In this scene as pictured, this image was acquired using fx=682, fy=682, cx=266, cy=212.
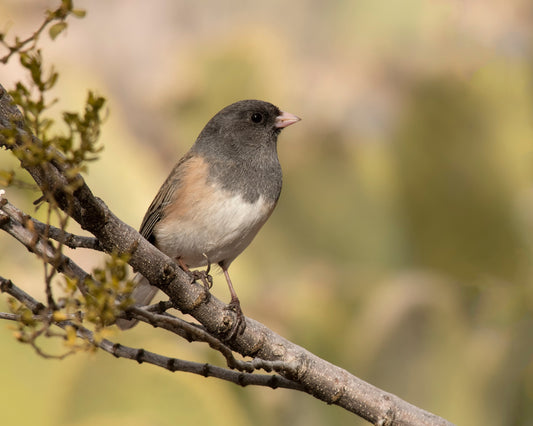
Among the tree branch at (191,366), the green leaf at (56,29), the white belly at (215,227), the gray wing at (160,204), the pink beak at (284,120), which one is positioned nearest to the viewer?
the green leaf at (56,29)

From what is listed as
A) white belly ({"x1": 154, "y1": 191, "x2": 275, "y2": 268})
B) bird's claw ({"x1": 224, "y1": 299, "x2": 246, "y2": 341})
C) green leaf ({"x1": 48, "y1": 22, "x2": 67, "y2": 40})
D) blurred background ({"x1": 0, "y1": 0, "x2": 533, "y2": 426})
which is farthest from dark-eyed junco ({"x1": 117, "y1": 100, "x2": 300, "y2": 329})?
green leaf ({"x1": 48, "y1": 22, "x2": 67, "y2": 40})

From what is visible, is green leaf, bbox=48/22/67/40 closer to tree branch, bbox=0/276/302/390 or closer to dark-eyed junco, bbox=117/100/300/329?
tree branch, bbox=0/276/302/390

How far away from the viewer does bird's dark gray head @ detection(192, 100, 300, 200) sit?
69.6 inches

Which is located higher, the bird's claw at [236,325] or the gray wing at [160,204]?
the gray wing at [160,204]

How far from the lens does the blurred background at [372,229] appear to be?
184cm

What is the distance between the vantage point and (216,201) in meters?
1.71

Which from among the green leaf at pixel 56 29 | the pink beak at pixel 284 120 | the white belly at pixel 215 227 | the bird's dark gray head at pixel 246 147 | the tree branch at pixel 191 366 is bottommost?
the tree branch at pixel 191 366

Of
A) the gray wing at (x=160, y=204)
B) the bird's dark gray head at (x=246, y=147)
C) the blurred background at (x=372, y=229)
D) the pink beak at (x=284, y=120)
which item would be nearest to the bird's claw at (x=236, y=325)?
the blurred background at (x=372, y=229)

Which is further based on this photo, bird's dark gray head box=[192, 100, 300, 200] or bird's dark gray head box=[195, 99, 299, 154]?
bird's dark gray head box=[195, 99, 299, 154]

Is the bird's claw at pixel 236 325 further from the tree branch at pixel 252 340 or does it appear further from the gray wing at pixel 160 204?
the gray wing at pixel 160 204

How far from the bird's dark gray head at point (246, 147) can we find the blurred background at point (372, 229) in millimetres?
396

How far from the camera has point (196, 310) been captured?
3.84 ft

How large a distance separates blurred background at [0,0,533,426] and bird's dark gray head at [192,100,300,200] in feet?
1.30

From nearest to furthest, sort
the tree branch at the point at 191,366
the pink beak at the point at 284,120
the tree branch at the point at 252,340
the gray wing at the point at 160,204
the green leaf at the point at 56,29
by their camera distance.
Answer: the green leaf at the point at 56,29 → the tree branch at the point at 252,340 → the tree branch at the point at 191,366 → the gray wing at the point at 160,204 → the pink beak at the point at 284,120
